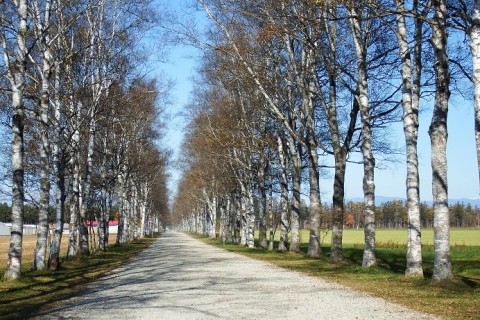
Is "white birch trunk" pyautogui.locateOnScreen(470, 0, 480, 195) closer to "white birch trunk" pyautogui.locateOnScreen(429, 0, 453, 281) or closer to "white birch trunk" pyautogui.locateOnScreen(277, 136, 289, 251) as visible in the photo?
"white birch trunk" pyautogui.locateOnScreen(429, 0, 453, 281)

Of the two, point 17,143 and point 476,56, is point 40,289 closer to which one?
point 17,143

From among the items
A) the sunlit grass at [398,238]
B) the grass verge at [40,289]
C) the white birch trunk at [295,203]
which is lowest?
the sunlit grass at [398,238]

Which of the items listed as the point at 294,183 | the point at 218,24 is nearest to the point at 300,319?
the point at 218,24

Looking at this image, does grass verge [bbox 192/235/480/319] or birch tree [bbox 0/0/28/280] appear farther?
birch tree [bbox 0/0/28/280]

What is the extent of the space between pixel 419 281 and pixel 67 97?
1319 cm

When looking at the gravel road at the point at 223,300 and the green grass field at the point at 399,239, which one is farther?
the green grass field at the point at 399,239

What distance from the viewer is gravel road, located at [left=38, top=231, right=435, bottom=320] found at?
894cm

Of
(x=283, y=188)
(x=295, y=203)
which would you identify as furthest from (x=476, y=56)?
(x=283, y=188)

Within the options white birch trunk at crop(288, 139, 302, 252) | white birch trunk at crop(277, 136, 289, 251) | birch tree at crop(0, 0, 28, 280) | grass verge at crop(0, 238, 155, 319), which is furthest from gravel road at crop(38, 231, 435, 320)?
white birch trunk at crop(277, 136, 289, 251)

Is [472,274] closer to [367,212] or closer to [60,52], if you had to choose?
[367,212]

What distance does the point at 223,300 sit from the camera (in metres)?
10.7

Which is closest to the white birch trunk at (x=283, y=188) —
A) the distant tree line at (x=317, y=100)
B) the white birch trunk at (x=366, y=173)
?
the distant tree line at (x=317, y=100)

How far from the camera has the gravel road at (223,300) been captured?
8.94 metres

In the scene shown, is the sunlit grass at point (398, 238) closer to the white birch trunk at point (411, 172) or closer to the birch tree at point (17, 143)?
the white birch trunk at point (411, 172)
